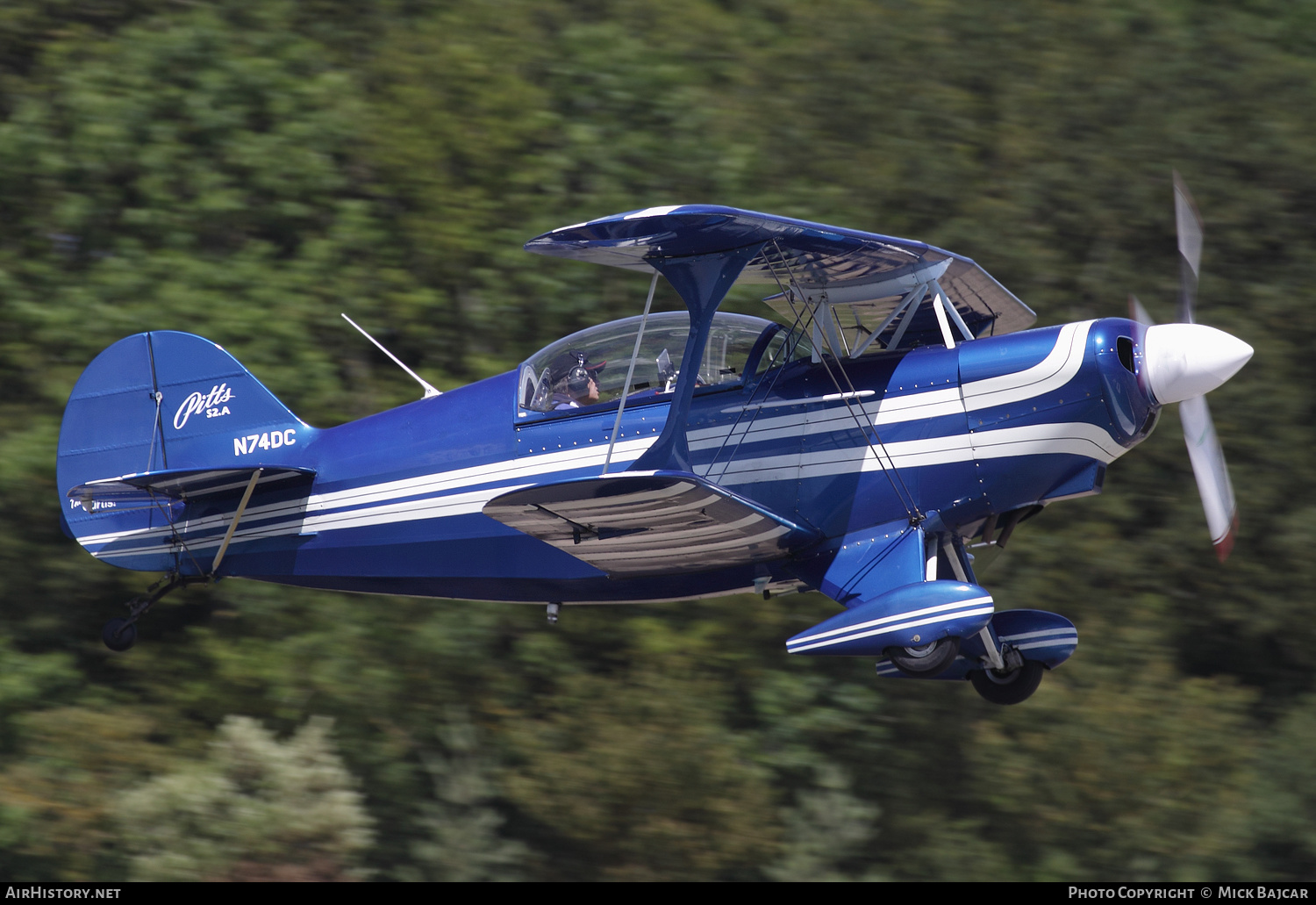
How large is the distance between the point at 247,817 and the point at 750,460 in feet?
16.7

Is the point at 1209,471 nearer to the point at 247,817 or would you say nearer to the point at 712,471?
the point at 712,471

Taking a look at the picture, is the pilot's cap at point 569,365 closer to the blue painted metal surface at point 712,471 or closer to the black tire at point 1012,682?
the blue painted metal surface at point 712,471

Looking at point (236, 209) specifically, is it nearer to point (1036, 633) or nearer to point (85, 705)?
point (85, 705)

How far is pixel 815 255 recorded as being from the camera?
6918 mm

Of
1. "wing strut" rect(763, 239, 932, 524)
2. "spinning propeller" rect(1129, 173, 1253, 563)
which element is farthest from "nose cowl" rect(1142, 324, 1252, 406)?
"wing strut" rect(763, 239, 932, 524)

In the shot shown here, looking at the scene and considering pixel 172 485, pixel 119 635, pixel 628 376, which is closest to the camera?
pixel 628 376

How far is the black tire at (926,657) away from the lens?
21.2ft

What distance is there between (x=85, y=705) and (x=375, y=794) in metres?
2.55

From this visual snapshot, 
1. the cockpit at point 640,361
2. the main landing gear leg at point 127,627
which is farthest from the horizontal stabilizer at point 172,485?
the cockpit at point 640,361

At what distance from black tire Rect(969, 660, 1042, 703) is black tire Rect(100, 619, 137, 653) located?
5.44 metres

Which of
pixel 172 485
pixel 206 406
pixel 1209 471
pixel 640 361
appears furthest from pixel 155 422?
pixel 1209 471

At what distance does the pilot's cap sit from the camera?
751 cm

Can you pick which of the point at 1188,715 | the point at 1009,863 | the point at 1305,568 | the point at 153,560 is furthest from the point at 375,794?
the point at 1305,568
